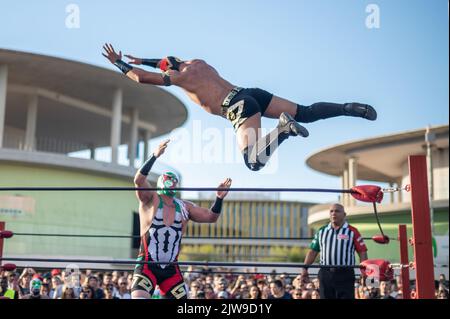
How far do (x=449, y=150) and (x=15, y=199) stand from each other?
20927 mm

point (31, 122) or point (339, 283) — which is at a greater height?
point (31, 122)

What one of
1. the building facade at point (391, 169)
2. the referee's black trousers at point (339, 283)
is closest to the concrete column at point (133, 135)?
the building facade at point (391, 169)

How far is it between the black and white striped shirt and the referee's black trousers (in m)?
0.13

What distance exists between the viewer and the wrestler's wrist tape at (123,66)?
5.23m

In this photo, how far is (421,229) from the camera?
13.5ft

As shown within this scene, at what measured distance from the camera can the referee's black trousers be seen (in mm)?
6484

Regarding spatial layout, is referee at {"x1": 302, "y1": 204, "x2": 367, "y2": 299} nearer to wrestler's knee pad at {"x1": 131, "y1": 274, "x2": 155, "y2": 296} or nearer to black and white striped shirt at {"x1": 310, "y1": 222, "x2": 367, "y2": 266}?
black and white striped shirt at {"x1": 310, "y1": 222, "x2": 367, "y2": 266}

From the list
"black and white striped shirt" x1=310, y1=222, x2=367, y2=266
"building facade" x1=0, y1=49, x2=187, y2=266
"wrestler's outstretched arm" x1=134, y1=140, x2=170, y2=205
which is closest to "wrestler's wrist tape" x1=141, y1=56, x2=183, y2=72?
"wrestler's outstretched arm" x1=134, y1=140, x2=170, y2=205

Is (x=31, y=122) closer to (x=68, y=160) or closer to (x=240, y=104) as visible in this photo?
(x=68, y=160)

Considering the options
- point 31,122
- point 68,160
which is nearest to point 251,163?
point 68,160

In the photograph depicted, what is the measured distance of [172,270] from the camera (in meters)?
5.63

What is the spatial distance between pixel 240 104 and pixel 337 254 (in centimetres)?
245

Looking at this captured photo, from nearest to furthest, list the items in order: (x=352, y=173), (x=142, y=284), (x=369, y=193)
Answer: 1. (x=369, y=193)
2. (x=142, y=284)
3. (x=352, y=173)
